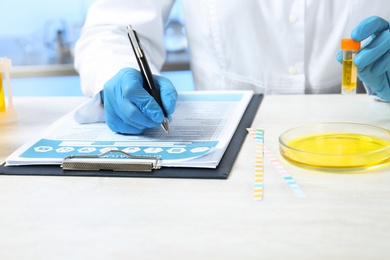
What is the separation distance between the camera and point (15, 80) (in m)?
2.57

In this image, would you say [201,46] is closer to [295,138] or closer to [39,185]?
[295,138]

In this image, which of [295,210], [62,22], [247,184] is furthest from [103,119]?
[62,22]

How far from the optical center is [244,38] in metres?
1.55

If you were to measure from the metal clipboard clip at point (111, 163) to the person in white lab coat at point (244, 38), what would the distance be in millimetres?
434

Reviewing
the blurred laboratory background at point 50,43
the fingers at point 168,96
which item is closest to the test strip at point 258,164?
the fingers at point 168,96

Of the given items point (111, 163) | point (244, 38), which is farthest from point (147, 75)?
point (244, 38)

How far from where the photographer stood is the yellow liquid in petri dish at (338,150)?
833 millimetres

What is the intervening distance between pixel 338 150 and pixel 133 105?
0.36 meters

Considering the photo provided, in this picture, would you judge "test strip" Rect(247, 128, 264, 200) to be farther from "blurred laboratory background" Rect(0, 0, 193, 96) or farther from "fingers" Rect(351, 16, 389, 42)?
"blurred laboratory background" Rect(0, 0, 193, 96)

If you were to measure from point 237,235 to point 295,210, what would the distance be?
10 cm

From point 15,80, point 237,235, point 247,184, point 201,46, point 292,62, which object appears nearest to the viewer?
point 237,235

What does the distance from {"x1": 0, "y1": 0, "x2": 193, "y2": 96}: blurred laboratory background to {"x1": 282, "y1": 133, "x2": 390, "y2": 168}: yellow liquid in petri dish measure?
1591 millimetres

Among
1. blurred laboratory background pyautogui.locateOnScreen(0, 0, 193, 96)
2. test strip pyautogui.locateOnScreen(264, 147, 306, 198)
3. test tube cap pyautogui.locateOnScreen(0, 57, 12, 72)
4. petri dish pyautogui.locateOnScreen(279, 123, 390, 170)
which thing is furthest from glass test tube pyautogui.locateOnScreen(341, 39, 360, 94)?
blurred laboratory background pyautogui.locateOnScreen(0, 0, 193, 96)

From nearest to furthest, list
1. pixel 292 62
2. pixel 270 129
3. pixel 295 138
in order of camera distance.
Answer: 1. pixel 295 138
2. pixel 270 129
3. pixel 292 62
